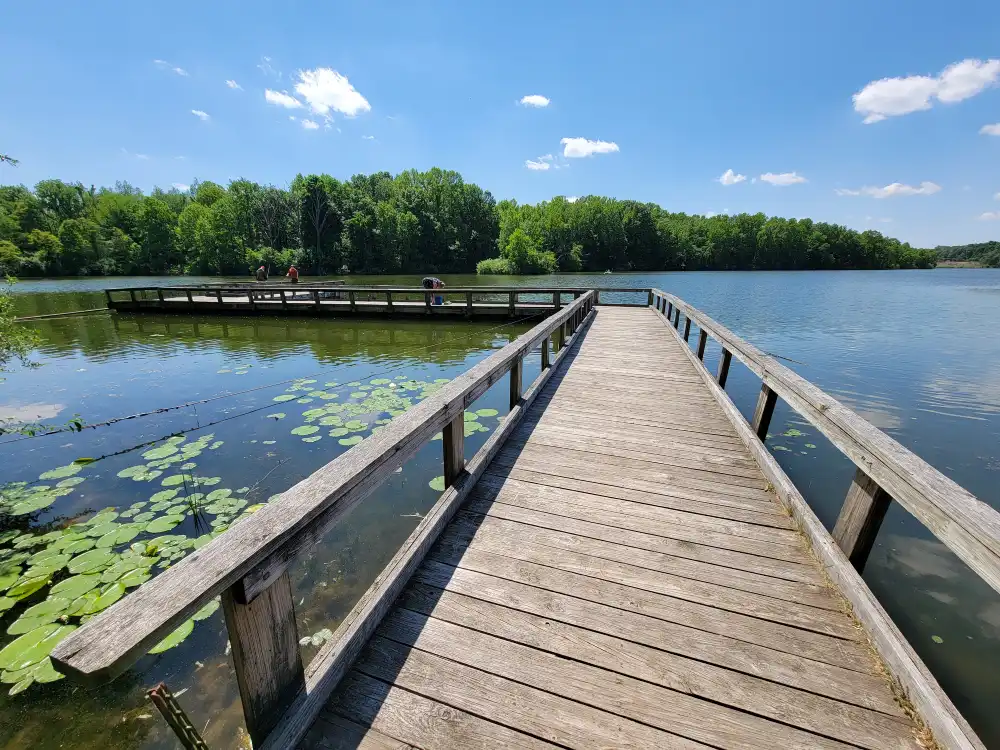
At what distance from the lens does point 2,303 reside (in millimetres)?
4770

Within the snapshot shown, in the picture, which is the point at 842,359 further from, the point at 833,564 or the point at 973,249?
the point at 973,249

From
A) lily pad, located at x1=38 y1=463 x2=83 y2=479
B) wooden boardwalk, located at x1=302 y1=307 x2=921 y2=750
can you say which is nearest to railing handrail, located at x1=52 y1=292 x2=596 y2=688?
wooden boardwalk, located at x1=302 y1=307 x2=921 y2=750

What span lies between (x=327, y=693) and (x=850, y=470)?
240 inches

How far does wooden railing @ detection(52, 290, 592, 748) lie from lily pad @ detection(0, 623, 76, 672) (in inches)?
98.2

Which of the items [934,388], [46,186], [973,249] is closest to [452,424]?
[934,388]

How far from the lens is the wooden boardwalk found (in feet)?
4.92

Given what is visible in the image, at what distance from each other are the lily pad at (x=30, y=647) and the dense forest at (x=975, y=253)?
6772 inches

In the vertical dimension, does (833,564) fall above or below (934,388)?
above

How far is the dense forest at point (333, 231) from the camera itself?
53656 mm

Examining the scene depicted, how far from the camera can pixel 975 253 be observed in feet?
437

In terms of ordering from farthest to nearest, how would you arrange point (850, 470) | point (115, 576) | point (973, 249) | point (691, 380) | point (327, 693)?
1. point (973, 249)
2. point (691, 380)
3. point (850, 470)
4. point (115, 576)
5. point (327, 693)

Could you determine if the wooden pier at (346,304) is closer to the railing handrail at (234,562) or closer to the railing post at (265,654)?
the railing handrail at (234,562)

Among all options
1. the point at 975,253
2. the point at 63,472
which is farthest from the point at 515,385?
the point at 975,253

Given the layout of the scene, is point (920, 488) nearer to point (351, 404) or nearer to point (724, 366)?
point (724, 366)
